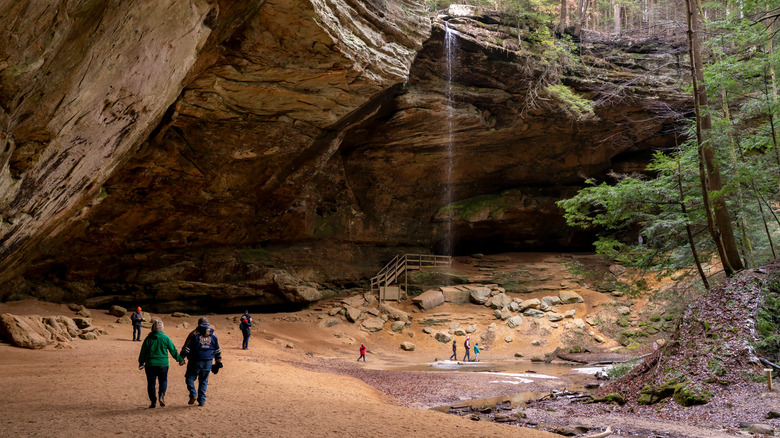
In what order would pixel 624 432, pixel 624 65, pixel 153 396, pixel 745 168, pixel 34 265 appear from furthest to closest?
pixel 624 65 < pixel 34 265 < pixel 745 168 < pixel 624 432 < pixel 153 396

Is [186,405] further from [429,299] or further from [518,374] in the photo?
[429,299]

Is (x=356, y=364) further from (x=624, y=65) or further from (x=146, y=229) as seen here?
(x=624, y=65)

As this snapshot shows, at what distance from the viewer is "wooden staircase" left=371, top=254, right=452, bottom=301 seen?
1003 inches

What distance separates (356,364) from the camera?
16.3 metres

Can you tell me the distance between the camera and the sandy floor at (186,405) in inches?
206

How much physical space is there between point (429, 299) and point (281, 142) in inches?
459

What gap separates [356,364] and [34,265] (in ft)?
44.8

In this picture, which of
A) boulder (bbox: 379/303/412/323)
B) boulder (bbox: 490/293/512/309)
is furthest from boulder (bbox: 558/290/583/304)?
boulder (bbox: 379/303/412/323)

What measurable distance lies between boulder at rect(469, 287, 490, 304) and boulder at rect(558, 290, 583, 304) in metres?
4.01

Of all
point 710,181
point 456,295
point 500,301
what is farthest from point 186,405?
point 500,301

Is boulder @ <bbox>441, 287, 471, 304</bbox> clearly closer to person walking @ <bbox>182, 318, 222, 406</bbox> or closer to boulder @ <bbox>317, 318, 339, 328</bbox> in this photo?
boulder @ <bbox>317, 318, 339, 328</bbox>

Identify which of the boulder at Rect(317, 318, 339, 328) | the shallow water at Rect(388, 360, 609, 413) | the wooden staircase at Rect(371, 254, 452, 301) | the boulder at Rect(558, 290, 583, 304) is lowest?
the shallow water at Rect(388, 360, 609, 413)

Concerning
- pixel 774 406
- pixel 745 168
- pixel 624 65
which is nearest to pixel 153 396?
pixel 774 406

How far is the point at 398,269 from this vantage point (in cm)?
2744
